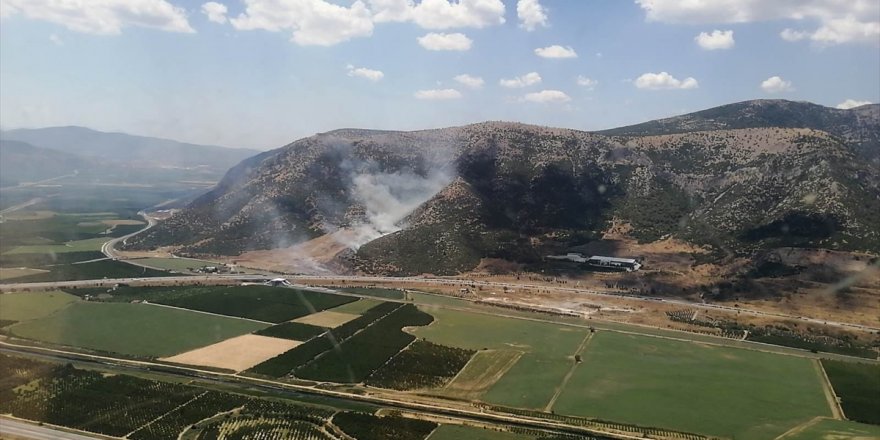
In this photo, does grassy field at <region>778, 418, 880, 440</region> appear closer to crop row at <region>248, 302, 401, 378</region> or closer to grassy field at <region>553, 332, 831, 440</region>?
grassy field at <region>553, 332, 831, 440</region>

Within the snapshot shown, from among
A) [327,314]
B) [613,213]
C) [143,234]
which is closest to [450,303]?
[327,314]

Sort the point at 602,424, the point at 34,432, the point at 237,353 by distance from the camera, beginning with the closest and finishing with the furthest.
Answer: the point at 34,432 → the point at 602,424 → the point at 237,353

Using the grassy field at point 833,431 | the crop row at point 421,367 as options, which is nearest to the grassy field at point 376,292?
the crop row at point 421,367

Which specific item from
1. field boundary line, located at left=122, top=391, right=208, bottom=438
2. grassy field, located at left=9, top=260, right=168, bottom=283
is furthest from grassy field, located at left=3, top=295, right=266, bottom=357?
grassy field, located at left=9, top=260, right=168, bottom=283

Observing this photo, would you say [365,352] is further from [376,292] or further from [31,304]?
[31,304]

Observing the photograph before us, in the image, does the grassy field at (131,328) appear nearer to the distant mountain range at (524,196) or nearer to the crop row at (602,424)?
the crop row at (602,424)

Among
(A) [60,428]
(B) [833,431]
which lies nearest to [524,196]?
(B) [833,431]
